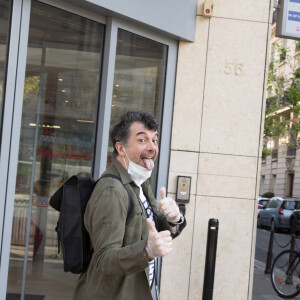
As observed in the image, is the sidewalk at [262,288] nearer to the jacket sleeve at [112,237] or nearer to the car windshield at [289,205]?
the jacket sleeve at [112,237]

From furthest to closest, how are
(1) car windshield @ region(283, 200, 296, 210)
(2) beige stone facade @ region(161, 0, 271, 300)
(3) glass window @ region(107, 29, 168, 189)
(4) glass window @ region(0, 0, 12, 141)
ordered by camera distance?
(1) car windshield @ region(283, 200, 296, 210) < (2) beige stone facade @ region(161, 0, 271, 300) < (3) glass window @ region(107, 29, 168, 189) < (4) glass window @ region(0, 0, 12, 141)

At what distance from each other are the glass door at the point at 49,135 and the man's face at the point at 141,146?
8.09ft

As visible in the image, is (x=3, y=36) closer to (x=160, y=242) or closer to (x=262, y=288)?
(x=160, y=242)

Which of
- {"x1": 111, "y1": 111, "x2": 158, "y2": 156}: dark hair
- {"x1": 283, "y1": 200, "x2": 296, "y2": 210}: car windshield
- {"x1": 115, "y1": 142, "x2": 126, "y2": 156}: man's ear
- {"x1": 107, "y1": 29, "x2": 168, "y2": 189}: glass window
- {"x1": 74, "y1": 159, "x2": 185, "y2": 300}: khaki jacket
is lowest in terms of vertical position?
{"x1": 283, "y1": 200, "x2": 296, "y2": 210}: car windshield

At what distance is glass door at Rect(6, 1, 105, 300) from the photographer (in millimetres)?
5008

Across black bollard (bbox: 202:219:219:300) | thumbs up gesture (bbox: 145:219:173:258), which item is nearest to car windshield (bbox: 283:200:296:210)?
black bollard (bbox: 202:219:219:300)

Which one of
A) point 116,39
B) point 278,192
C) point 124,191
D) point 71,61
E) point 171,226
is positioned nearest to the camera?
point 124,191

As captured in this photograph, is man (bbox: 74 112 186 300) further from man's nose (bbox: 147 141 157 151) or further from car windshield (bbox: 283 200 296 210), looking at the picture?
car windshield (bbox: 283 200 296 210)

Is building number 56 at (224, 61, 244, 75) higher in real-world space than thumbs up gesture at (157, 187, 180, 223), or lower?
higher

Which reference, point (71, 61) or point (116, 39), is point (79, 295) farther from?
point (116, 39)

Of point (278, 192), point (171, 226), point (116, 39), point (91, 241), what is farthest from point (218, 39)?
point (278, 192)

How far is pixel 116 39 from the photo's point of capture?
583cm

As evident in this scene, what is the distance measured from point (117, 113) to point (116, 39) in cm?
73

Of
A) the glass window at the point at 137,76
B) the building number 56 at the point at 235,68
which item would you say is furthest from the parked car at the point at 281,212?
the glass window at the point at 137,76
